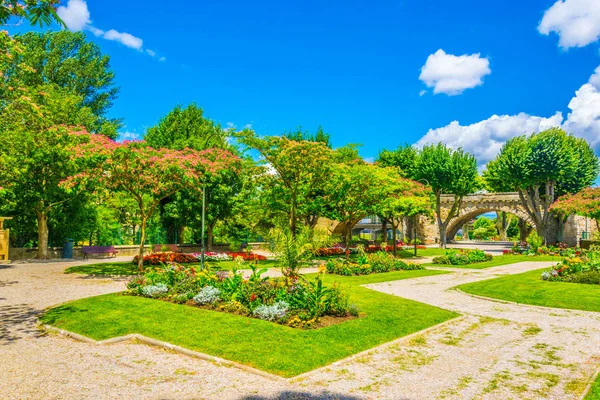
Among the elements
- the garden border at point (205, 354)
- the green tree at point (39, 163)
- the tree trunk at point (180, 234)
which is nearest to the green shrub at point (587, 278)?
the garden border at point (205, 354)

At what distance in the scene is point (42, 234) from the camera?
27.2 meters

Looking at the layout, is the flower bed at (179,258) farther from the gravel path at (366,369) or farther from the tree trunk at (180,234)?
the gravel path at (366,369)

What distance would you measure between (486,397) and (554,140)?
138 feet

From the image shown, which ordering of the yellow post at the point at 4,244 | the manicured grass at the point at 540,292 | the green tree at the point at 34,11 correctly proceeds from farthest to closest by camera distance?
the yellow post at the point at 4,244
the manicured grass at the point at 540,292
the green tree at the point at 34,11

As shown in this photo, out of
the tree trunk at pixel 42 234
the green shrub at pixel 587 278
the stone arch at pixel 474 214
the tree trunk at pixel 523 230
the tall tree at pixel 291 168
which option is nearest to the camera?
A: the green shrub at pixel 587 278

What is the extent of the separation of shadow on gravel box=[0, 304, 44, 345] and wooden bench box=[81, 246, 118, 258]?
61.1ft

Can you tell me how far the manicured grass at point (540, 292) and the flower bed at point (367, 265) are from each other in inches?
211

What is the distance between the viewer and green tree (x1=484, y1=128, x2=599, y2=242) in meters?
41.0

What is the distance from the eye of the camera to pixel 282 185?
27.2 metres

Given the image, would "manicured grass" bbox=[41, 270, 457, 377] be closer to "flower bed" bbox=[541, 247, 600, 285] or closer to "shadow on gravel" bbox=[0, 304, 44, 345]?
"shadow on gravel" bbox=[0, 304, 44, 345]

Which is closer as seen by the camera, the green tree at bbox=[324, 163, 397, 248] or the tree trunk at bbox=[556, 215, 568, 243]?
the green tree at bbox=[324, 163, 397, 248]

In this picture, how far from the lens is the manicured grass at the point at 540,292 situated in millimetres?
13439

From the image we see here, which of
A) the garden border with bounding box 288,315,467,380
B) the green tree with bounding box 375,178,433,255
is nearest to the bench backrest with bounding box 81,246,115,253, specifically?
the green tree with bounding box 375,178,433,255

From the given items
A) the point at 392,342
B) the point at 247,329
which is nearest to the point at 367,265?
the point at 392,342
